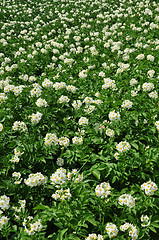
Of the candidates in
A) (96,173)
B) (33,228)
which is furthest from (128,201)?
(33,228)

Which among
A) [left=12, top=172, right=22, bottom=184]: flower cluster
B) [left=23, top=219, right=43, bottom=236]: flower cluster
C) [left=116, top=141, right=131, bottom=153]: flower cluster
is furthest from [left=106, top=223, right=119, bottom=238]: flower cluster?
[left=12, top=172, right=22, bottom=184]: flower cluster

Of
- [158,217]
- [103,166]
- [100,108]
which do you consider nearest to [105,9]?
[100,108]

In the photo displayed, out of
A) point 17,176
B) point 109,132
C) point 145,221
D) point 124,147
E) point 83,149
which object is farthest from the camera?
point 109,132

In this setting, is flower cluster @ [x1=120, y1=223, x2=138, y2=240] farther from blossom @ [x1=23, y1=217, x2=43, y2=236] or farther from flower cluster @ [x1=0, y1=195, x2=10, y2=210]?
flower cluster @ [x1=0, y1=195, x2=10, y2=210]

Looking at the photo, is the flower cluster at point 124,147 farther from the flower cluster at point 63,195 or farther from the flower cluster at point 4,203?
the flower cluster at point 4,203

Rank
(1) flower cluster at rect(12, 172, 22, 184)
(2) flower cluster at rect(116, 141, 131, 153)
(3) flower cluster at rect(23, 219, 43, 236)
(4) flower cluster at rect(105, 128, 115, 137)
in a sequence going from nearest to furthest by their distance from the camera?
(3) flower cluster at rect(23, 219, 43, 236) < (1) flower cluster at rect(12, 172, 22, 184) < (2) flower cluster at rect(116, 141, 131, 153) < (4) flower cluster at rect(105, 128, 115, 137)

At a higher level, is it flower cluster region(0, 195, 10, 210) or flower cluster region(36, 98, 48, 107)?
flower cluster region(36, 98, 48, 107)

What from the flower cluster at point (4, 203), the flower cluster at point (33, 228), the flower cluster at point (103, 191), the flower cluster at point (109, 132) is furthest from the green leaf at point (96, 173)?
the flower cluster at point (4, 203)

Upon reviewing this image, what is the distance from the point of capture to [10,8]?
38.2 ft

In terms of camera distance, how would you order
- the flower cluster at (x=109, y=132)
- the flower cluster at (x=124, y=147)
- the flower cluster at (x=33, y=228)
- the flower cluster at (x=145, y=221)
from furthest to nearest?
1. the flower cluster at (x=109, y=132)
2. the flower cluster at (x=124, y=147)
3. the flower cluster at (x=145, y=221)
4. the flower cluster at (x=33, y=228)

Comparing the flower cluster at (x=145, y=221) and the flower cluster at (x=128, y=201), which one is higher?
the flower cluster at (x=128, y=201)

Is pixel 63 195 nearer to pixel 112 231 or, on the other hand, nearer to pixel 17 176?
pixel 112 231

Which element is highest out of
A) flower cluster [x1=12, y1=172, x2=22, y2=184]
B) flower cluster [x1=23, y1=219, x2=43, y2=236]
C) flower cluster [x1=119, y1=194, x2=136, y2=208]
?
flower cluster [x1=119, y1=194, x2=136, y2=208]

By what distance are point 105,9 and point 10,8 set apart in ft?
17.2
